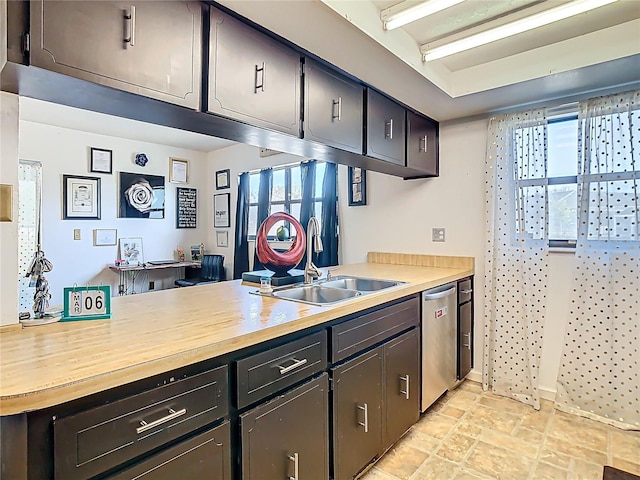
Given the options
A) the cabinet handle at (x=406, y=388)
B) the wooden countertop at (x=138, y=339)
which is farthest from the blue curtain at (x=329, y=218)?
the wooden countertop at (x=138, y=339)

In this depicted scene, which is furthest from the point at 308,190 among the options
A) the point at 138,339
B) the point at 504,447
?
Answer: the point at 138,339

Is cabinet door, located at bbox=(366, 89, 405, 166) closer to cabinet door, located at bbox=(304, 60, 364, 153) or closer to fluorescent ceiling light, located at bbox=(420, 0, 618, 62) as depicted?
cabinet door, located at bbox=(304, 60, 364, 153)

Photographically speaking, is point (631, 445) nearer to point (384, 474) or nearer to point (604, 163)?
point (384, 474)

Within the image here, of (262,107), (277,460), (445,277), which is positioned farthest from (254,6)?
(445,277)

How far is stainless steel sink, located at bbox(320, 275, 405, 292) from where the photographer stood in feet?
7.52

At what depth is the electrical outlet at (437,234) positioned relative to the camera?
10.2 feet

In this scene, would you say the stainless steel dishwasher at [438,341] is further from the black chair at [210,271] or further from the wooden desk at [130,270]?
the wooden desk at [130,270]

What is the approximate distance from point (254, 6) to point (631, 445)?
3.00 meters

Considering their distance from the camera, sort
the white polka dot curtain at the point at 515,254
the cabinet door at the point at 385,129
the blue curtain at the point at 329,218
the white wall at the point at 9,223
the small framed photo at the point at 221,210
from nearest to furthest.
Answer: the white wall at the point at 9,223
the cabinet door at the point at 385,129
the white polka dot curtain at the point at 515,254
the blue curtain at the point at 329,218
the small framed photo at the point at 221,210

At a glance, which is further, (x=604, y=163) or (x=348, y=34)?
(x=604, y=163)

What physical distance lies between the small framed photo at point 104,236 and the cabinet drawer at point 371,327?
167 inches

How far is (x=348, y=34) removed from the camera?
170 cm

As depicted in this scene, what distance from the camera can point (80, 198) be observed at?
4520 mm

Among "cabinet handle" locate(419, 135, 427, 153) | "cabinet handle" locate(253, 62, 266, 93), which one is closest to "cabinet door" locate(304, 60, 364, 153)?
"cabinet handle" locate(253, 62, 266, 93)
